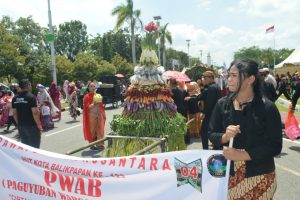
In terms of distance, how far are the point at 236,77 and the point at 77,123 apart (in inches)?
550

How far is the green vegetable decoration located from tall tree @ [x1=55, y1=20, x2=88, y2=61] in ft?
308

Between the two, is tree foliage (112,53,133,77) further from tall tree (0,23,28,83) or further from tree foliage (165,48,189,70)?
tree foliage (165,48,189,70)

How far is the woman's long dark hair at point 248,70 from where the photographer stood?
9.48 ft

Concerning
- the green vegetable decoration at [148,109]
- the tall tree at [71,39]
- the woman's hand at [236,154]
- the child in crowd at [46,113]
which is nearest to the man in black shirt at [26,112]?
the green vegetable decoration at [148,109]

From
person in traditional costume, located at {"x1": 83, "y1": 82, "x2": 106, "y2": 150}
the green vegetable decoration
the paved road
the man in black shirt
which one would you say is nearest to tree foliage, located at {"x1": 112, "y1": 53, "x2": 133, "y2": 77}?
the paved road

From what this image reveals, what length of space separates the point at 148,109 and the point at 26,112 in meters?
2.60

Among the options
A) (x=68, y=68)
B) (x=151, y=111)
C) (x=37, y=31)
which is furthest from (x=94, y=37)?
(x=151, y=111)

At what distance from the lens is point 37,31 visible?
6850cm

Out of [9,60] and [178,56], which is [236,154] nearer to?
[9,60]

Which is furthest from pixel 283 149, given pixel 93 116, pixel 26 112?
pixel 26 112

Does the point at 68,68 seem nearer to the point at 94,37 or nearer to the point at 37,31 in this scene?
the point at 37,31

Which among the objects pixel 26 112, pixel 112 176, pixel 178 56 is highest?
pixel 178 56

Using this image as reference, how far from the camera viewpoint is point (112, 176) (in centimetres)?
350

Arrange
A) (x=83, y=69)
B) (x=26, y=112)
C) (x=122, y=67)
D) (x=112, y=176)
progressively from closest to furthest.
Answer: (x=112, y=176)
(x=26, y=112)
(x=83, y=69)
(x=122, y=67)
